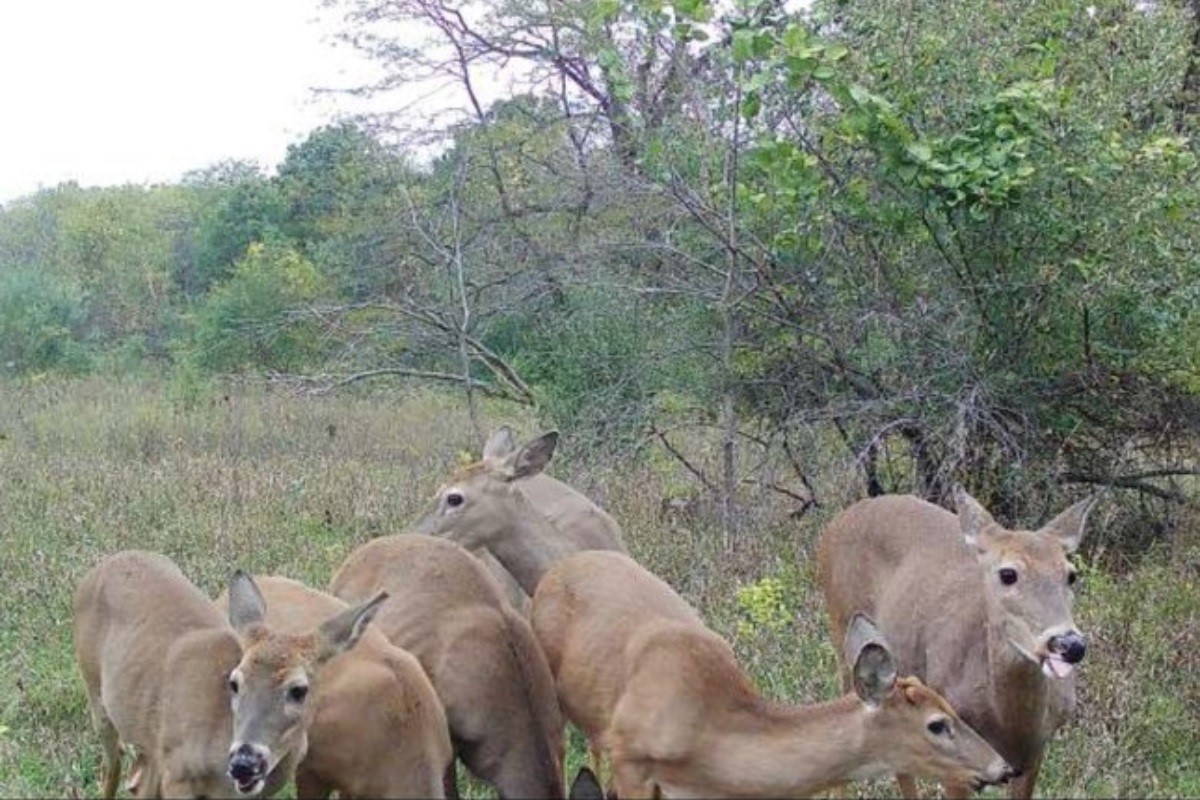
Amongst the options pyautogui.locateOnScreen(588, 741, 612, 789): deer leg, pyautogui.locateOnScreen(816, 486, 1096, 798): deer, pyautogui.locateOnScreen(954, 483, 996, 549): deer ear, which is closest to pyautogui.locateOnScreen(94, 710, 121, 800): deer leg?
pyautogui.locateOnScreen(588, 741, 612, 789): deer leg

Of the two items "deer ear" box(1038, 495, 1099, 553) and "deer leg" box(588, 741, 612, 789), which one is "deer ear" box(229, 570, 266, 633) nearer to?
"deer leg" box(588, 741, 612, 789)

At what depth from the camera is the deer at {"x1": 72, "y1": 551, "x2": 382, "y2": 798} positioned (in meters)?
6.04

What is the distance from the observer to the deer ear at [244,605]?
6617mm

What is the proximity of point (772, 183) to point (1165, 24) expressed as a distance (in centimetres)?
292

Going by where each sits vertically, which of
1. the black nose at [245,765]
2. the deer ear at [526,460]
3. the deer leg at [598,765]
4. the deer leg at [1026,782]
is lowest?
the deer leg at [1026,782]

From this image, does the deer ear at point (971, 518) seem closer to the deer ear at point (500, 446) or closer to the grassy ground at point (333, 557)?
the grassy ground at point (333, 557)

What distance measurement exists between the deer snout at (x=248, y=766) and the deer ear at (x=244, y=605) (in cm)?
81

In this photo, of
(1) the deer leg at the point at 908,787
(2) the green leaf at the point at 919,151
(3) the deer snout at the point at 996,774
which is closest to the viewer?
(3) the deer snout at the point at 996,774

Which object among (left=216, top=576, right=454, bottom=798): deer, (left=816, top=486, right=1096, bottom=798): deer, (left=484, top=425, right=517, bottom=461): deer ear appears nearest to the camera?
(left=216, top=576, right=454, bottom=798): deer

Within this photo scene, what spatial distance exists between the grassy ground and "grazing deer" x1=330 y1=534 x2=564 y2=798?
0.81m

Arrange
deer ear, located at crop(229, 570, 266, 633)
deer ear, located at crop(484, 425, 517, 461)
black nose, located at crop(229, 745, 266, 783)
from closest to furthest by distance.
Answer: black nose, located at crop(229, 745, 266, 783) < deer ear, located at crop(229, 570, 266, 633) < deer ear, located at crop(484, 425, 517, 461)

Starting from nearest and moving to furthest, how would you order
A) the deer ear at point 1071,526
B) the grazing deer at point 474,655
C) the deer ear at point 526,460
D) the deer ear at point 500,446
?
the grazing deer at point 474,655 < the deer ear at point 1071,526 < the deer ear at point 526,460 < the deer ear at point 500,446

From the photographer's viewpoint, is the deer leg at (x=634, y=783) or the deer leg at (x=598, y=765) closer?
the deer leg at (x=634, y=783)

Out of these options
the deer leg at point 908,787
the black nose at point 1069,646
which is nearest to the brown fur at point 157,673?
the deer leg at point 908,787
